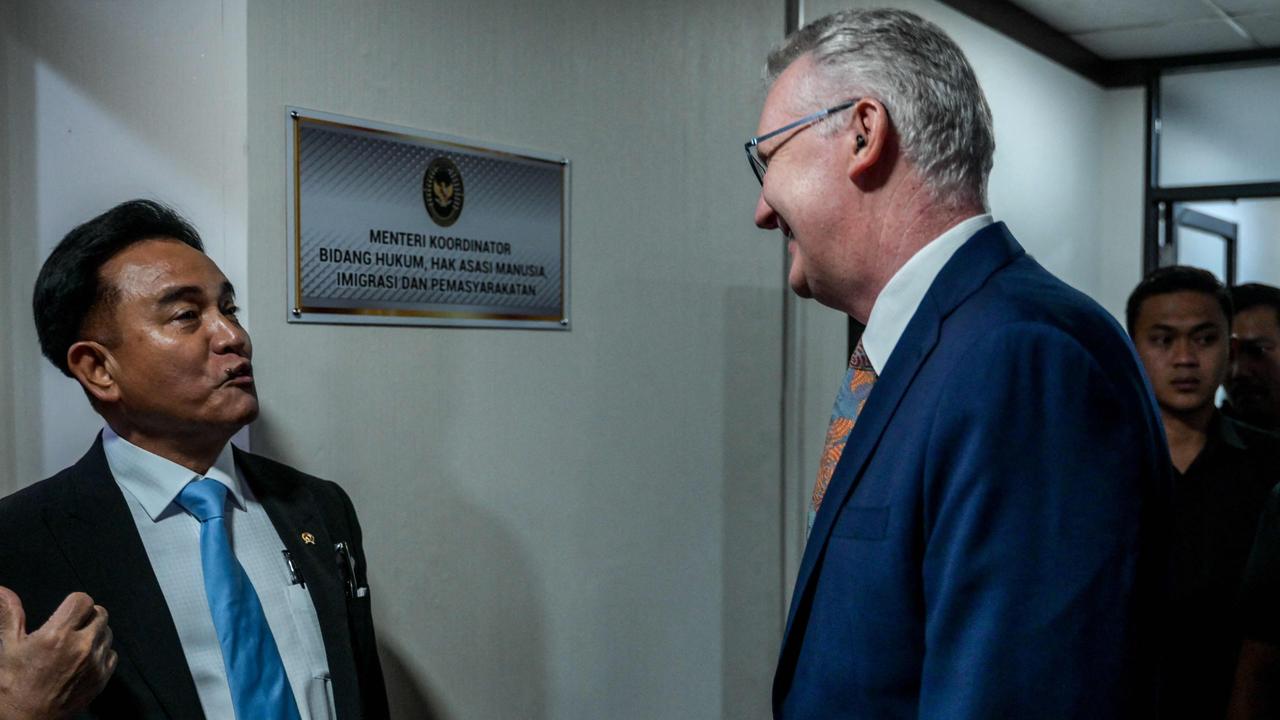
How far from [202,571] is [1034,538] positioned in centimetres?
110

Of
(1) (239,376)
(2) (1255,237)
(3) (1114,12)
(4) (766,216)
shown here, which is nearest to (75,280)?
(1) (239,376)

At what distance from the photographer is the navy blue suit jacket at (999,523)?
97 centimetres

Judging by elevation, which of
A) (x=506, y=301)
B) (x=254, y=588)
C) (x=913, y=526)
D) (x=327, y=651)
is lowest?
(x=327, y=651)

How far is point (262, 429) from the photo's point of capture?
6.04 feet

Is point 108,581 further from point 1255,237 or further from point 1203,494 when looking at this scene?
point 1255,237

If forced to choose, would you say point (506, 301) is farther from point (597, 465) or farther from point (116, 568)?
point (116, 568)

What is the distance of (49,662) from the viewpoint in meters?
1.20

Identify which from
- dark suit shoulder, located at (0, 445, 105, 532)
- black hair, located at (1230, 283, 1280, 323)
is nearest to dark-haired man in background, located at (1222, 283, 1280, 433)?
black hair, located at (1230, 283, 1280, 323)

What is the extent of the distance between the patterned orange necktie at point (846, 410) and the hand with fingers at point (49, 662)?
84 cm

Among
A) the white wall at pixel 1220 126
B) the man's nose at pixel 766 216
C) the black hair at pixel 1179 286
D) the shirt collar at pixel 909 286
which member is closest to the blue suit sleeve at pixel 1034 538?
the shirt collar at pixel 909 286

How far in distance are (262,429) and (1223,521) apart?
2.04 meters

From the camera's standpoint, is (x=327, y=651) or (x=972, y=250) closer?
(x=972, y=250)

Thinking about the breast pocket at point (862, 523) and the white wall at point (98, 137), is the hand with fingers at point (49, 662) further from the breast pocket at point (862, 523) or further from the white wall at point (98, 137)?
the breast pocket at point (862, 523)

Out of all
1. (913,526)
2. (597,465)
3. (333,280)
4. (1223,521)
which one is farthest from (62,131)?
(1223,521)
